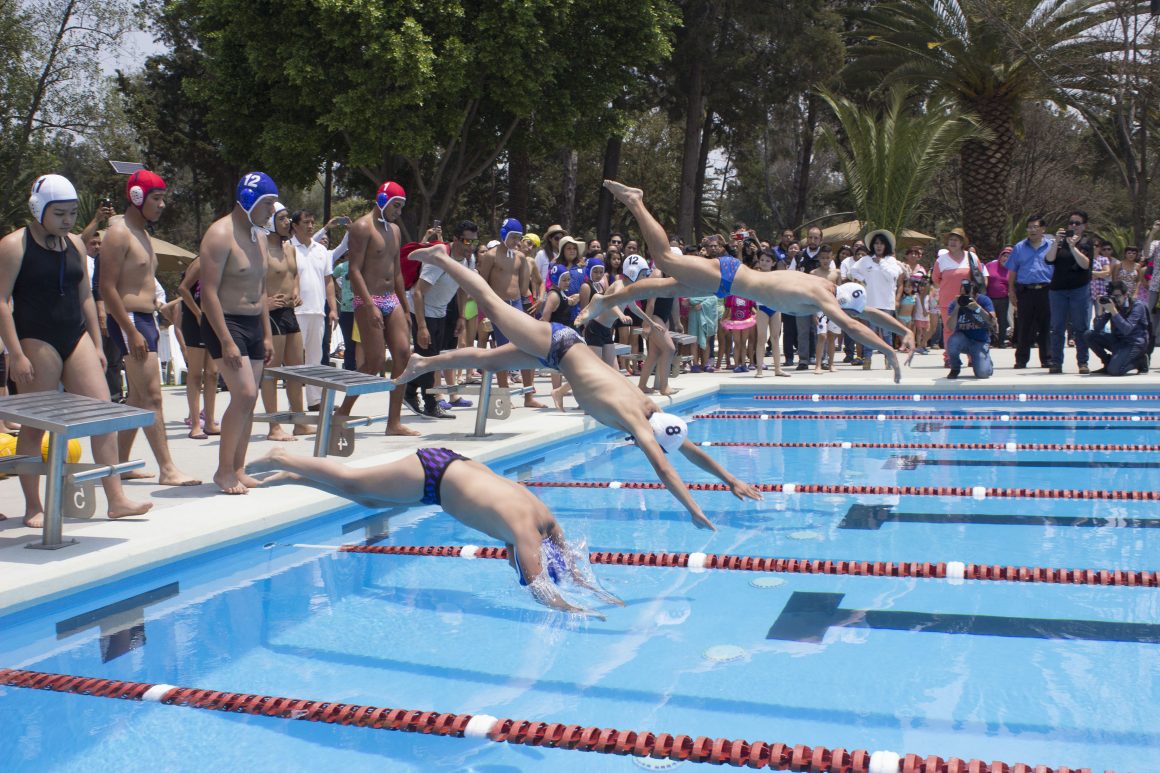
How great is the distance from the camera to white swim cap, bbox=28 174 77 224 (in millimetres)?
5098

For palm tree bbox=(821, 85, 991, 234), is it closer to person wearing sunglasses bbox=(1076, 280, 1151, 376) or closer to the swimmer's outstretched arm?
person wearing sunglasses bbox=(1076, 280, 1151, 376)

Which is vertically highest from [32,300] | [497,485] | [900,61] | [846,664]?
[900,61]

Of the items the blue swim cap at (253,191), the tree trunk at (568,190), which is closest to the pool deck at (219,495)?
the blue swim cap at (253,191)

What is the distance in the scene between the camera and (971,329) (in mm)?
12438

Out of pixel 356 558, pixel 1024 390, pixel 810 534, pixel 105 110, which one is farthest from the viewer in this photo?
pixel 105 110

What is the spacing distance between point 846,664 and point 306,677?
2049mm

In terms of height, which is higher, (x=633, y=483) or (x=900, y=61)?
(x=900, y=61)

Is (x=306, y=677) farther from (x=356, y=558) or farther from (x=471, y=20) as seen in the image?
(x=471, y=20)

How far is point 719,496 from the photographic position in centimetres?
721

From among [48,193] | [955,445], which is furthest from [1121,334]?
[48,193]

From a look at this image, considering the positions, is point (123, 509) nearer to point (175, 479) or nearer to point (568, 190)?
point (175, 479)

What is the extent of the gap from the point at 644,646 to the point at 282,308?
5.28m

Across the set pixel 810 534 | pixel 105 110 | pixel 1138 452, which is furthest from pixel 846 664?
pixel 105 110

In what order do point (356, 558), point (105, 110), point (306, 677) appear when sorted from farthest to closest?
point (105, 110)
point (356, 558)
point (306, 677)
